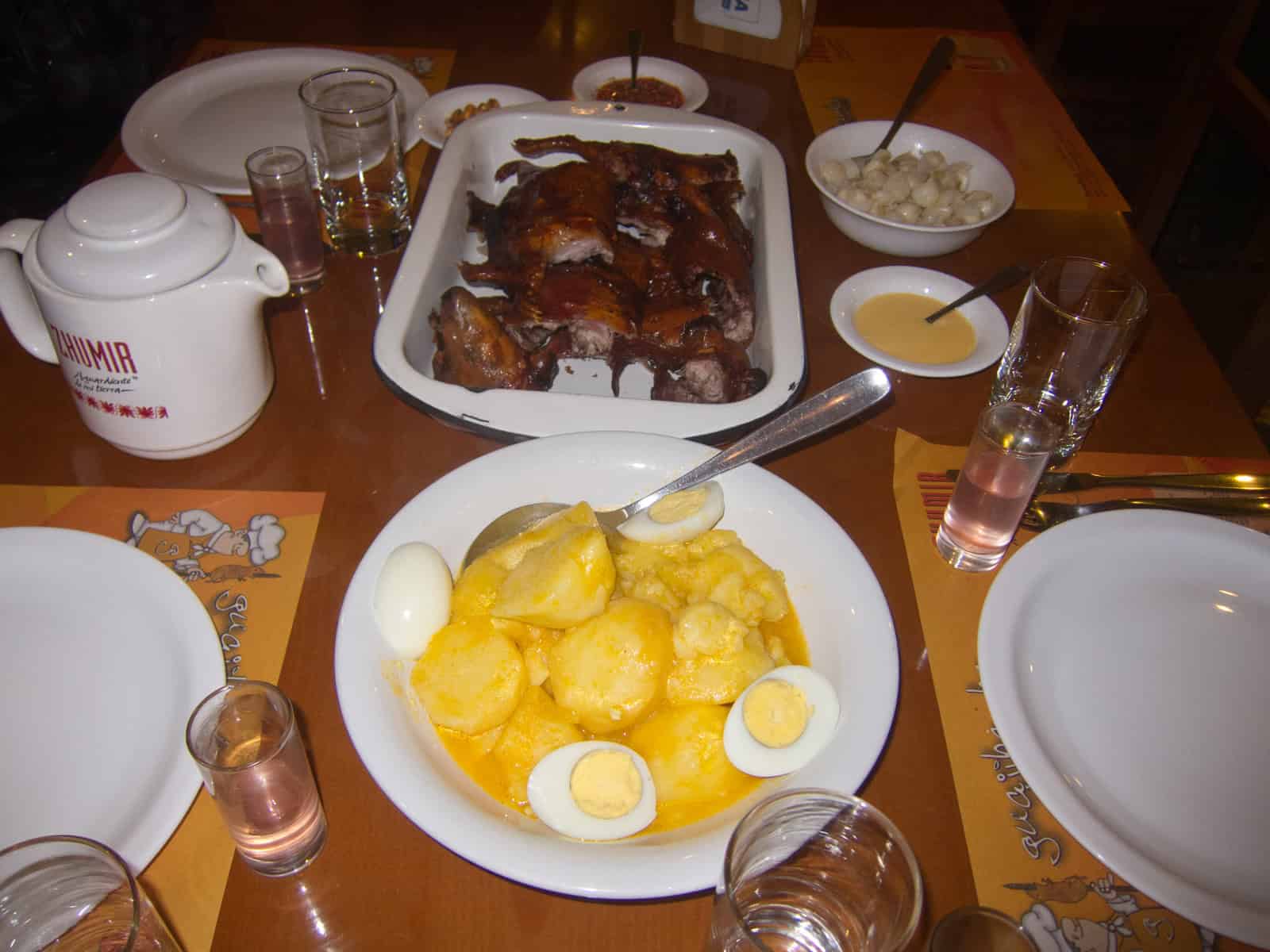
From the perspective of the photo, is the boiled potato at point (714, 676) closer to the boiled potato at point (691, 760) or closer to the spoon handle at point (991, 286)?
the boiled potato at point (691, 760)

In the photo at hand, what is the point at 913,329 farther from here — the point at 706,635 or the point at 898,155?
the point at 706,635

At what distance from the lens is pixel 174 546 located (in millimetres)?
1233

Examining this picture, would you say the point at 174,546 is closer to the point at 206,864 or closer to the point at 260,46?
the point at 206,864

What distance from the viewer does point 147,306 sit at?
113cm

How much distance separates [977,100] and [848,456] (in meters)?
1.43

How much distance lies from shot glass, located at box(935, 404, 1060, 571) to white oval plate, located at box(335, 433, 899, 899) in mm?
265

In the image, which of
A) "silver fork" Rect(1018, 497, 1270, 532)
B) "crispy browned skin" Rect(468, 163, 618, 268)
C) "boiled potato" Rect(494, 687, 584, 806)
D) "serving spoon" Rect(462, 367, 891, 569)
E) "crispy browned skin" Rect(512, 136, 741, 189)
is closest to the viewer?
"boiled potato" Rect(494, 687, 584, 806)

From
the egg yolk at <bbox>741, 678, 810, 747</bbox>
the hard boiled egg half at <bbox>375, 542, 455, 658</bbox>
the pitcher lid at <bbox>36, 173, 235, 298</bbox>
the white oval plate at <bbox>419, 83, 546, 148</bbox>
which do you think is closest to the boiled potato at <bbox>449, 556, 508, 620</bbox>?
the hard boiled egg half at <bbox>375, 542, 455, 658</bbox>

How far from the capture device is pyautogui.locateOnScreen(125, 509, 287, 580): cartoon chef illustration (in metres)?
1.22

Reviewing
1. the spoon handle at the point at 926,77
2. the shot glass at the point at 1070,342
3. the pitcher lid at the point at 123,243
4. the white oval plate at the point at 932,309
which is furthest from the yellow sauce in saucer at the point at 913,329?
the pitcher lid at the point at 123,243

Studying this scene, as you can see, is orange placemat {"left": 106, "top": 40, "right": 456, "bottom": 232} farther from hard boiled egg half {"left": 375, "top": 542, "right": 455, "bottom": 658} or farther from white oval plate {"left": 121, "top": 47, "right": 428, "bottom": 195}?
hard boiled egg half {"left": 375, "top": 542, "right": 455, "bottom": 658}

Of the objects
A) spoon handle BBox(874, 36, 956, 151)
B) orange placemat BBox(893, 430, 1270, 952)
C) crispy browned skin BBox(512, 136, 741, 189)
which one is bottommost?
orange placemat BBox(893, 430, 1270, 952)

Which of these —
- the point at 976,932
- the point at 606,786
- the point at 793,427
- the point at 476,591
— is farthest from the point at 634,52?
the point at 976,932

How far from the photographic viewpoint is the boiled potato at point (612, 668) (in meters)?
0.93
